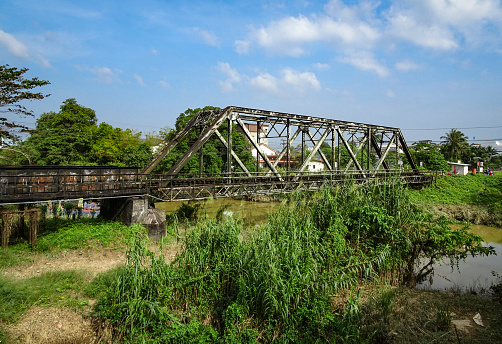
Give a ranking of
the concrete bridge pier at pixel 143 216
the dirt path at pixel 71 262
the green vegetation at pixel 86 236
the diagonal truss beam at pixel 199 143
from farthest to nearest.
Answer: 1. the diagonal truss beam at pixel 199 143
2. the concrete bridge pier at pixel 143 216
3. the green vegetation at pixel 86 236
4. the dirt path at pixel 71 262

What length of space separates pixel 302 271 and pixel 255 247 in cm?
124

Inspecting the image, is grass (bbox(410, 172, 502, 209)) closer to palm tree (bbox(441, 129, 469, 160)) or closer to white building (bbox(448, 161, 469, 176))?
white building (bbox(448, 161, 469, 176))

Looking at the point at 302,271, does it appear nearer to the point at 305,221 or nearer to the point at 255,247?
the point at 255,247

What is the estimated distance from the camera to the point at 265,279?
6449 mm

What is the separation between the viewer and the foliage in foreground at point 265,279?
6051mm

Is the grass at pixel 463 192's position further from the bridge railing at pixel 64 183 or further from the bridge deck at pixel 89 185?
the bridge railing at pixel 64 183

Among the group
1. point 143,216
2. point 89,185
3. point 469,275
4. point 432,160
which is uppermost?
point 432,160

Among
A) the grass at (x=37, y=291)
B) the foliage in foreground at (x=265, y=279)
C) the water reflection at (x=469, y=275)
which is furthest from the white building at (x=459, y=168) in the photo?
the grass at (x=37, y=291)

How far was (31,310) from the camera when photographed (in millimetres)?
7023

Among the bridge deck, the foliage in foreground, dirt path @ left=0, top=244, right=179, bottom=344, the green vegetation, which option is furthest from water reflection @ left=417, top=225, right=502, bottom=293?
the green vegetation

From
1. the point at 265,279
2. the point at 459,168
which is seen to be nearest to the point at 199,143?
the point at 265,279

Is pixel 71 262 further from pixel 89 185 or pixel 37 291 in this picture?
pixel 89 185

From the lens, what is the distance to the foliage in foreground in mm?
6051

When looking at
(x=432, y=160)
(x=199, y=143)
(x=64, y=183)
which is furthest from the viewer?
(x=432, y=160)
